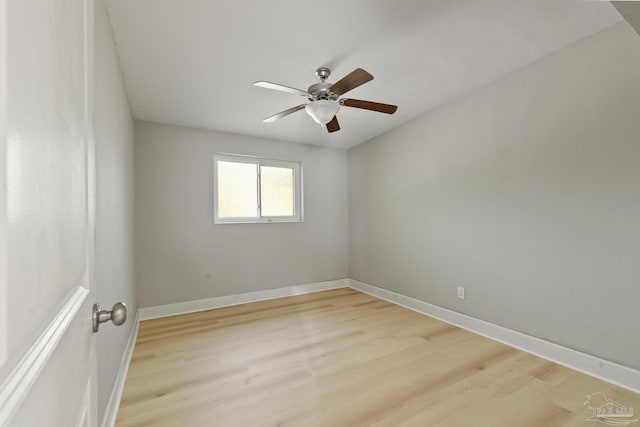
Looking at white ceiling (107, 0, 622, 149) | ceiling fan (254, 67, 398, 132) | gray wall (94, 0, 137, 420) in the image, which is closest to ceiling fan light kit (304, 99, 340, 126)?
ceiling fan (254, 67, 398, 132)

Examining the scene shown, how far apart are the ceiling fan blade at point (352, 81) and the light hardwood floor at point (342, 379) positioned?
2104mm

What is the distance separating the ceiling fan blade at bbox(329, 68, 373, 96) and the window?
6.97ft

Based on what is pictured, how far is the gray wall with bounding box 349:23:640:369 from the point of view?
1.99 meters

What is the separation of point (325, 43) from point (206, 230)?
2568mm

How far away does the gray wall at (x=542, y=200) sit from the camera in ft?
6.54

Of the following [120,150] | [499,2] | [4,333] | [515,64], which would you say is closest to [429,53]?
[499,2]

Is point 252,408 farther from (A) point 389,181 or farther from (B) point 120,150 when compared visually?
(A) point 389,181

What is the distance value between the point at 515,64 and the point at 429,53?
820 mm

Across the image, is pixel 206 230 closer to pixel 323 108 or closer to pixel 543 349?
pixel 323 108

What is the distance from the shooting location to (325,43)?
6.88 ft

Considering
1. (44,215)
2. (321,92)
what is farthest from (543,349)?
(44,215)

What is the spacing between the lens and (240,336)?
2.79m

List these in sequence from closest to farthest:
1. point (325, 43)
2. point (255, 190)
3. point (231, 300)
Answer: point (325, 43) → point (231, 300) → point (255, 190)

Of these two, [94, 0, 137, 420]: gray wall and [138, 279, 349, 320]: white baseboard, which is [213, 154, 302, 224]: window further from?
[94, 0, 137, 420]: gray wall
